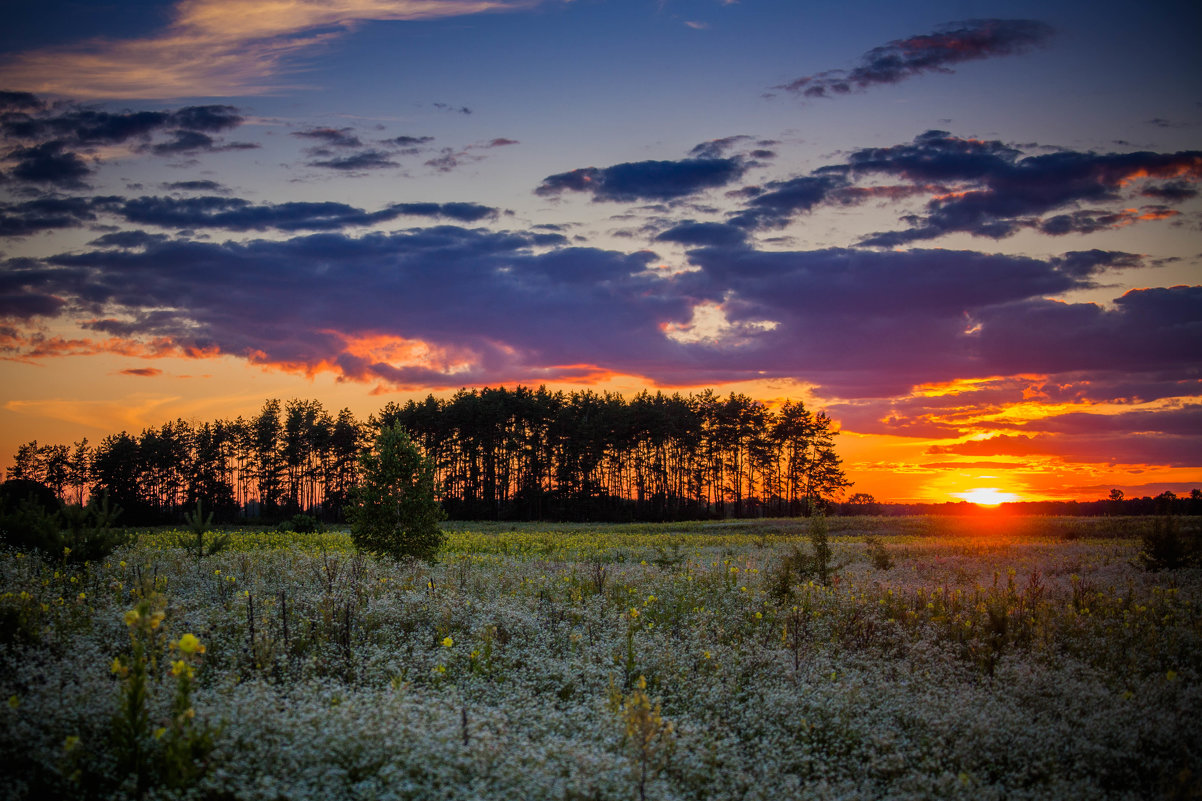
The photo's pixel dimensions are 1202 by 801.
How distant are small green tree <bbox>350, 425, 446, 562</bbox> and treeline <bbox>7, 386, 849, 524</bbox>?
54546 mm

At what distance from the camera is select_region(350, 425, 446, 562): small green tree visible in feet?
51.7

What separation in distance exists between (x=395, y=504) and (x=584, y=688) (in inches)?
408

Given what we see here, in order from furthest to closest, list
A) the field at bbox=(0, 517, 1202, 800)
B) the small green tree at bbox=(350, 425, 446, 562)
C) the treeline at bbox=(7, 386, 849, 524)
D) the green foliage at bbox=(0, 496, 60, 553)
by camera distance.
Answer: the treeline at bbox=(7, 386, 849, 524), the small green tree at bbox=(350, 425, 446, 562), the green foliage at bbox=(0, 496, 60, 553), the field at bbox=(0, 517, 1202, 800)

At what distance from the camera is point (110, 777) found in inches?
173

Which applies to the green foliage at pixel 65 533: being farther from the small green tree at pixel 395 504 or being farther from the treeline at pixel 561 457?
the treeline at pixel 561 457

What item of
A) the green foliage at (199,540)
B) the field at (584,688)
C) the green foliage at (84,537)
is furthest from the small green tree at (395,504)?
the green foliage at (84,537)

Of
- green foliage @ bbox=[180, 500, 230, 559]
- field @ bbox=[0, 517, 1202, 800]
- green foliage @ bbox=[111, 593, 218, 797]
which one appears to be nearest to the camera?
green foliage @ bbox=[111, 593, 218, 797]

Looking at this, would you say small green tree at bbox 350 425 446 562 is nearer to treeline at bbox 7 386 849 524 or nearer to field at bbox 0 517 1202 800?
field at bbox 0 517 1202 800

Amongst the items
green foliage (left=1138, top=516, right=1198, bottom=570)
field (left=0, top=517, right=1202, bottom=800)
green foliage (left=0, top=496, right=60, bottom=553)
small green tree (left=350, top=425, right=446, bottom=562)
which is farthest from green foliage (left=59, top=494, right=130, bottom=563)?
green foliage (left=1138, top=516, right=1198, bottom=570)

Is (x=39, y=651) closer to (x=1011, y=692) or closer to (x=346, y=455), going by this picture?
(x=1011, y=692)

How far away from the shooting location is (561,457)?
2931 inches

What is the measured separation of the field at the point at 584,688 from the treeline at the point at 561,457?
60931 mm

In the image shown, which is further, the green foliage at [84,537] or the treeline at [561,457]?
the treeline at [561,457]

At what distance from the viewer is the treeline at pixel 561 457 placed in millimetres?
73250
